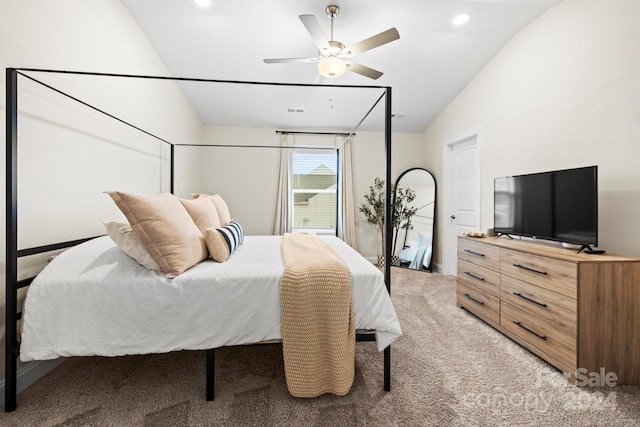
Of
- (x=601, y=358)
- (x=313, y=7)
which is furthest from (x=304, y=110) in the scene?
(x=601, y=358)

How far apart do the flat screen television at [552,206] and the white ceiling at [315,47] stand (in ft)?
4.95

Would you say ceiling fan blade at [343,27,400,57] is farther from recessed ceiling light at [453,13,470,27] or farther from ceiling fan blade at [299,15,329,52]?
recessed ceiling light at [453,13,470,27]

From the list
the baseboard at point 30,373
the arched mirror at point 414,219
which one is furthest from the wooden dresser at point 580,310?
the baseboard at point 30,373

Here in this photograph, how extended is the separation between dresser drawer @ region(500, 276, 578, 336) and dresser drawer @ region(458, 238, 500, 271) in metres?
0.18

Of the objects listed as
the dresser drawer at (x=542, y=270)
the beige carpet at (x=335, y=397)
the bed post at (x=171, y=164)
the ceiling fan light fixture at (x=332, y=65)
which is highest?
the ceiling fan light fixture at (x=332, y=65)

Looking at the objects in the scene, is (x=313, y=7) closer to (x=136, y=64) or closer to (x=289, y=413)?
(x=136, y=64)

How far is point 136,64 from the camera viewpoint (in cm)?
274

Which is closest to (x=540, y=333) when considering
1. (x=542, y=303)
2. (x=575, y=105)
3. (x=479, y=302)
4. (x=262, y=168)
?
(x=542, y=303)

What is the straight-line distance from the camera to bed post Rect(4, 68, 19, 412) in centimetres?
140

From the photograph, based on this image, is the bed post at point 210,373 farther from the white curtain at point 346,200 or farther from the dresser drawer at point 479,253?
the white curtain at point 346,200

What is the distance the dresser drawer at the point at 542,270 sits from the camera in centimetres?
181

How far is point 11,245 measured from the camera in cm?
141

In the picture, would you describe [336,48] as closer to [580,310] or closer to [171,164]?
[171,164]

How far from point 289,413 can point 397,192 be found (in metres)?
4.07
